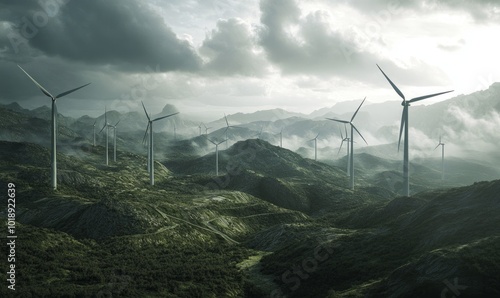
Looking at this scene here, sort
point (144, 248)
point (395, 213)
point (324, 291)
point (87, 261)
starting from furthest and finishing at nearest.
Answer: point (395, 213) < point (144, 248) < point (87, 261) < point (324, 291)

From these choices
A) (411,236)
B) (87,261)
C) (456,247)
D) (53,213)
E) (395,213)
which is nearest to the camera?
(456,247)

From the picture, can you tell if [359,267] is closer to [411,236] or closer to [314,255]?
[314,255]

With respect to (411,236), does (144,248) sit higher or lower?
lower

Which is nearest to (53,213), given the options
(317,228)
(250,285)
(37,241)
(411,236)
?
→ (37,241)

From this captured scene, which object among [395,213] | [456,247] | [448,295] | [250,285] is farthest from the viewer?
[395,213]

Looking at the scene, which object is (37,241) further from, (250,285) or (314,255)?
(314,255)

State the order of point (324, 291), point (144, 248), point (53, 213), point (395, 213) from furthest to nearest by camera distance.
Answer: point (395, 213)
point (53, 213)
point (144, 248)
point (324, 291)

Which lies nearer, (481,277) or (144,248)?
(481,277)

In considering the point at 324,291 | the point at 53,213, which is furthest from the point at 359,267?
the point at 53,213

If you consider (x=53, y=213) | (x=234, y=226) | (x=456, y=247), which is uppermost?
(x=456, y=247)
